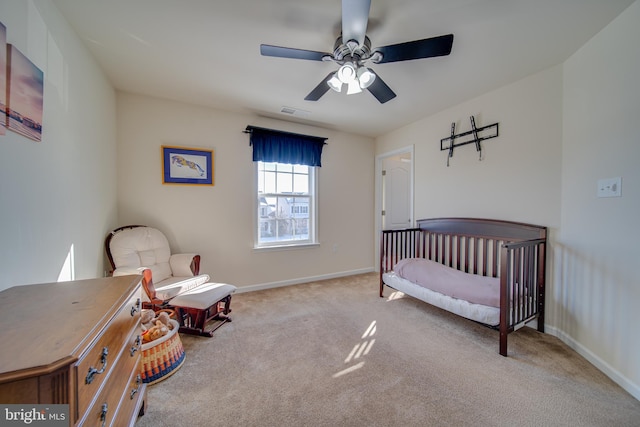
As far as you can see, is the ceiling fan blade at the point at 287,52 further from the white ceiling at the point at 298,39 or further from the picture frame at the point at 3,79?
the picture frame at the point at 3,79

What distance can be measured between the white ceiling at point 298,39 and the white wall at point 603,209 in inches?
11.2

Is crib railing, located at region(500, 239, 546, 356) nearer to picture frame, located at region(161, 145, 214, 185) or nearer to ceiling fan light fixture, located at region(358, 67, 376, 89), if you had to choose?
ceiling fan light fixture, located at region(358, 67, 376, 89)

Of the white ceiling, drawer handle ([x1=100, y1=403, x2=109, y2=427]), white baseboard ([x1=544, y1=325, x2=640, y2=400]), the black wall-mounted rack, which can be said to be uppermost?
the white ceiling

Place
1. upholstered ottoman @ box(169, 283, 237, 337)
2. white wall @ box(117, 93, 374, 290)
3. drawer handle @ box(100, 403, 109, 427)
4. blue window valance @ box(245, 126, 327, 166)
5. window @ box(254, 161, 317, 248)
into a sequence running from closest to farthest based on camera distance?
drawer handle @ box(100, 403, 109, 427) → upholstered ottoman @ box(169, 283, 237, 337) → white wall @ box(117, 93, 374, 290) → blue window valance @ box(245, 126, 327, 166) → window @ box(254, 161, 317, 248)

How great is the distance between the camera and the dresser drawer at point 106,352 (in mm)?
710

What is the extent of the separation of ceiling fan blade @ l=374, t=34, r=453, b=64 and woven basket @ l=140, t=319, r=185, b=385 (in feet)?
8.06

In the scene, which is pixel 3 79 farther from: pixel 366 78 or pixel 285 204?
pixel 285 204

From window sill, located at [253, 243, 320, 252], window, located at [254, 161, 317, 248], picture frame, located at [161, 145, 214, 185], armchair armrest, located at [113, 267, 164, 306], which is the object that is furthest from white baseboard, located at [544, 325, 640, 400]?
picture frame, located at [161, 145, 214, 185]

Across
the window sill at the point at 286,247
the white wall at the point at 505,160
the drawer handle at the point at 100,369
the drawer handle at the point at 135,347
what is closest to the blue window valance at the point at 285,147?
the window sill at the point at 286,247

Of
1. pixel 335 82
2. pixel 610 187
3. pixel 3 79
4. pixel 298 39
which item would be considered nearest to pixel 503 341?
pixel 610 187

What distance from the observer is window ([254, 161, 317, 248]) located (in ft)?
11.3

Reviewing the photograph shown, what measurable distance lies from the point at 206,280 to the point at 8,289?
1.58 metres

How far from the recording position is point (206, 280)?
2561 millimetres

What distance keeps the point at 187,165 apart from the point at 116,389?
2.50m
